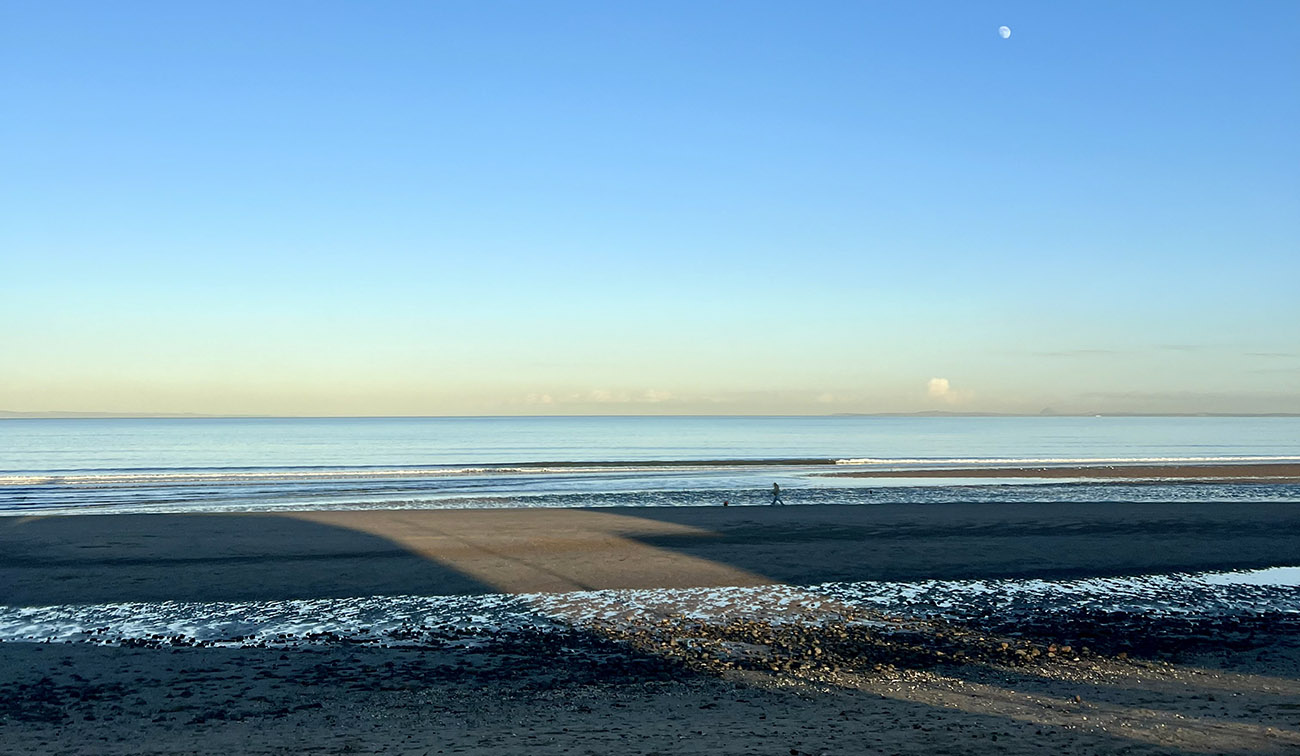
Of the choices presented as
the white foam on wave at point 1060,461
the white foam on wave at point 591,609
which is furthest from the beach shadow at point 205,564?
the white foam on wave at point 1060,461

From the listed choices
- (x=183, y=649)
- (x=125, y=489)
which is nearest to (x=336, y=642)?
(x=183, y=649)

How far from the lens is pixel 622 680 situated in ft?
35.2

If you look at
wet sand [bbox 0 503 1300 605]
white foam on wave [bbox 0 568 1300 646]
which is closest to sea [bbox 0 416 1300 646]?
white foam on wave [bbox 0 568 1300 646]

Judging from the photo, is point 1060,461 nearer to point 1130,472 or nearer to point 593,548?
point 1130,472

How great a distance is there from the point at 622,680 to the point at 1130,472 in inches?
1828

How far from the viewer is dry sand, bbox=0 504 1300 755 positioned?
854 centimetres

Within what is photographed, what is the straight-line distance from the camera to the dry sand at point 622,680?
8539mm

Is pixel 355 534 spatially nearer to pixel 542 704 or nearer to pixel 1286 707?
pixel 542 704

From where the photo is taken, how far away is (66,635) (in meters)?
13.3

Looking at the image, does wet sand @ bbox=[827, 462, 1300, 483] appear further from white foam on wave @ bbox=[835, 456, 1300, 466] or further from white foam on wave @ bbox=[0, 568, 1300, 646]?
white foam on wave @ bbox=[0, 568, 1300, 646]

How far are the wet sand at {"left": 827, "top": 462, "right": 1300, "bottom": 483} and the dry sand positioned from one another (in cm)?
2650

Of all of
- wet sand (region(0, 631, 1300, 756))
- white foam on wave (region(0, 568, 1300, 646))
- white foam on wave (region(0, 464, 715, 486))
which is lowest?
white foam on wave (region(0, 464, 715, 486))

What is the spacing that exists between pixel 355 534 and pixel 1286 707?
20102mm

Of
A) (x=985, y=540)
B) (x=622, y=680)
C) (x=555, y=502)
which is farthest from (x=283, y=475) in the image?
(x=622, y=680)
